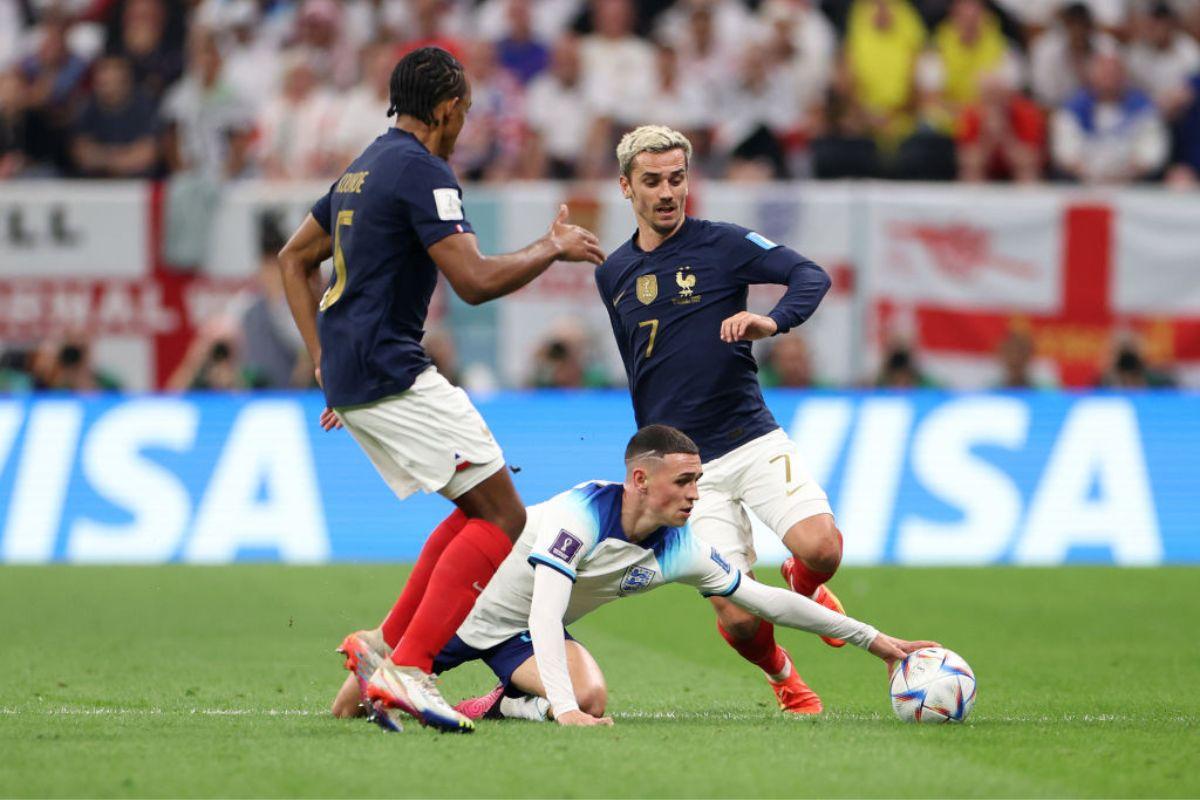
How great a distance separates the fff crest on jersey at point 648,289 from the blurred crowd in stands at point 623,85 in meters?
8.56

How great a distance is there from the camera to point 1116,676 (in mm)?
8875

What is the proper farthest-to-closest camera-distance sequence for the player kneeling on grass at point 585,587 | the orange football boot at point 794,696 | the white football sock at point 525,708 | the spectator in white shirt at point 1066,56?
the spectator in white shirt at point 1066,56 < the orange football boot at point 794,696 < the white football sock at point 525,708 < the player kneeling on grass at point 585,587

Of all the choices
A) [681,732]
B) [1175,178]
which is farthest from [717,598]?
[1175,178]

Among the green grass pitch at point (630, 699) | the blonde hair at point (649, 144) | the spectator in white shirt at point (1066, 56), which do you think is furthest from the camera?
the spectator in white shirt at point (1066, 56)

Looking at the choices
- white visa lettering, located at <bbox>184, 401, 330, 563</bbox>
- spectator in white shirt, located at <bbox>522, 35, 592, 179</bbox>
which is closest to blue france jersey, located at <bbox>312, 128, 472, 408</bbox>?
white visa lettering, located at <bbox>184, 401, 330, 563</bbox>

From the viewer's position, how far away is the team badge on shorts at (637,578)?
715 cm

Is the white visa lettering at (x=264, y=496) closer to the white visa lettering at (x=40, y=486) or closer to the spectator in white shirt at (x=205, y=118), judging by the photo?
the white visa lettering at (x=40, y=486)

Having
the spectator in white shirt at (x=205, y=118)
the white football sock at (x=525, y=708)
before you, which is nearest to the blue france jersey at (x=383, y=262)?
the white football sock at (x=525, y=708)

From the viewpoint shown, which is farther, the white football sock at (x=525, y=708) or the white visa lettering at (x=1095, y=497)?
the white visa lettering at (x=1095, y=497)

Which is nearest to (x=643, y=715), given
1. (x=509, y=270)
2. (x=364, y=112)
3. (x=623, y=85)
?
→ (x=509, y=270)

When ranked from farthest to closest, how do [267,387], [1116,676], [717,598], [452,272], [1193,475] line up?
[267,387] < [1193,475] < [1116,676] < [717,598] < [452,272]

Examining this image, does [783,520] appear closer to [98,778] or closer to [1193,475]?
[98,778]

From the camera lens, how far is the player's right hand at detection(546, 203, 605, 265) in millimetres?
6664

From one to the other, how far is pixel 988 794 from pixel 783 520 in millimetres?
2342
